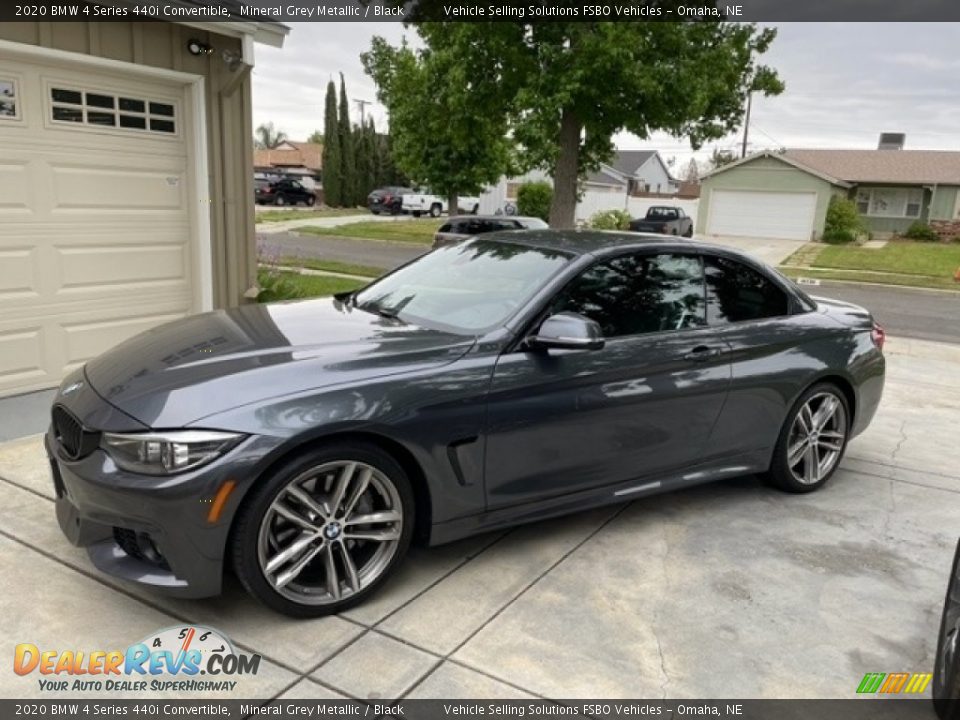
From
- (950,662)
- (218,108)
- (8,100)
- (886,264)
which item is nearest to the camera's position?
(950,662)

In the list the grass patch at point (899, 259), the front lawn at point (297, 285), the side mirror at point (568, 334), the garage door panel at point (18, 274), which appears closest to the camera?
the side mirror at point (568, 334)

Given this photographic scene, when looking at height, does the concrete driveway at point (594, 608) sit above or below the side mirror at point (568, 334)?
below

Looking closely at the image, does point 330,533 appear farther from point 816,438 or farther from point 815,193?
point 815,193

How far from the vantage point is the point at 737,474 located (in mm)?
4336

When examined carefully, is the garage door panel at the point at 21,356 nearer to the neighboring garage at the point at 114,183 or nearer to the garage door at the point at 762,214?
the neighboring garage at the point at 114,183

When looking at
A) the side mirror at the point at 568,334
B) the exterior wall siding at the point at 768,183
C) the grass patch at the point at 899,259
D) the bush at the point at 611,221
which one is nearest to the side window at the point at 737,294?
the side mirror at the point at 568,334

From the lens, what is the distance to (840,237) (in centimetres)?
3234

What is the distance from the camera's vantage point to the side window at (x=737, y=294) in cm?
422

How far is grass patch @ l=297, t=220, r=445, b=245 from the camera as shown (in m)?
26.1

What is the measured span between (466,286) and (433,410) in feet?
3.26

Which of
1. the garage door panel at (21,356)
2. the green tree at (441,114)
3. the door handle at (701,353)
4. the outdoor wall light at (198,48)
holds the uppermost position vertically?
the green tree at (441,114)

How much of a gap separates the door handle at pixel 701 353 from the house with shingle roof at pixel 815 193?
109 feet

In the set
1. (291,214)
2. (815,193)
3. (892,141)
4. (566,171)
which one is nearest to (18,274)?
(566,171)

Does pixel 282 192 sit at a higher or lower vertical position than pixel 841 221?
higher
